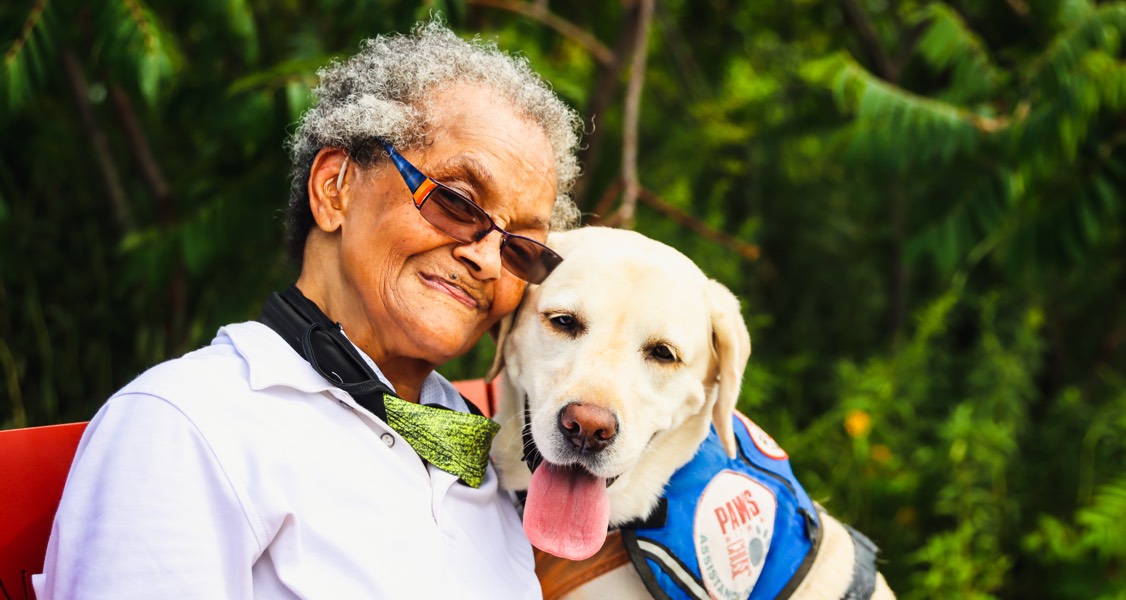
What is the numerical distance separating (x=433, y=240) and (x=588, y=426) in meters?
0.52

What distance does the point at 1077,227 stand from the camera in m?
4.52

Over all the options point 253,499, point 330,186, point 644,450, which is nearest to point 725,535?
point 644,450

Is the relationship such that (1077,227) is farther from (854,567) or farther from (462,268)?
(462,268)

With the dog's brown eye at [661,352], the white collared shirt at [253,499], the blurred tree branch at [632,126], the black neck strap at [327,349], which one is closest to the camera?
the white collared shirt at [253,499]

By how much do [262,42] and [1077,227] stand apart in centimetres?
444

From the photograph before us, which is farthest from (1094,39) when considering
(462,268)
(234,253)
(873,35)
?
(234,253)

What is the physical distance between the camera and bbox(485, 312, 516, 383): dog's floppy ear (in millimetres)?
2172

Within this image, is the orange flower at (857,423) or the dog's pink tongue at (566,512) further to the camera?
the orange flower at (857,423)

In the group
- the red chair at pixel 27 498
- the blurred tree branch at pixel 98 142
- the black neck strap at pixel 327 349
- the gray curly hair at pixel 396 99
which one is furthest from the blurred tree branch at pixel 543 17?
the red chair at pixel 27 498

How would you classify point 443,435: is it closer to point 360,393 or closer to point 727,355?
point 360,393

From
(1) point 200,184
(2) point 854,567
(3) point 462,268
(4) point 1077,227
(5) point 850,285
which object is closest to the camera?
(3) point 462,268

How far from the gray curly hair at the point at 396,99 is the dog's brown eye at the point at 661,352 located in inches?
19.3

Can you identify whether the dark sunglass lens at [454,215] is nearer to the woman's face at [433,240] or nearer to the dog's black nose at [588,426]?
the woman's face at [433,240]

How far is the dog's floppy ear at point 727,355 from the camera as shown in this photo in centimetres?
209
